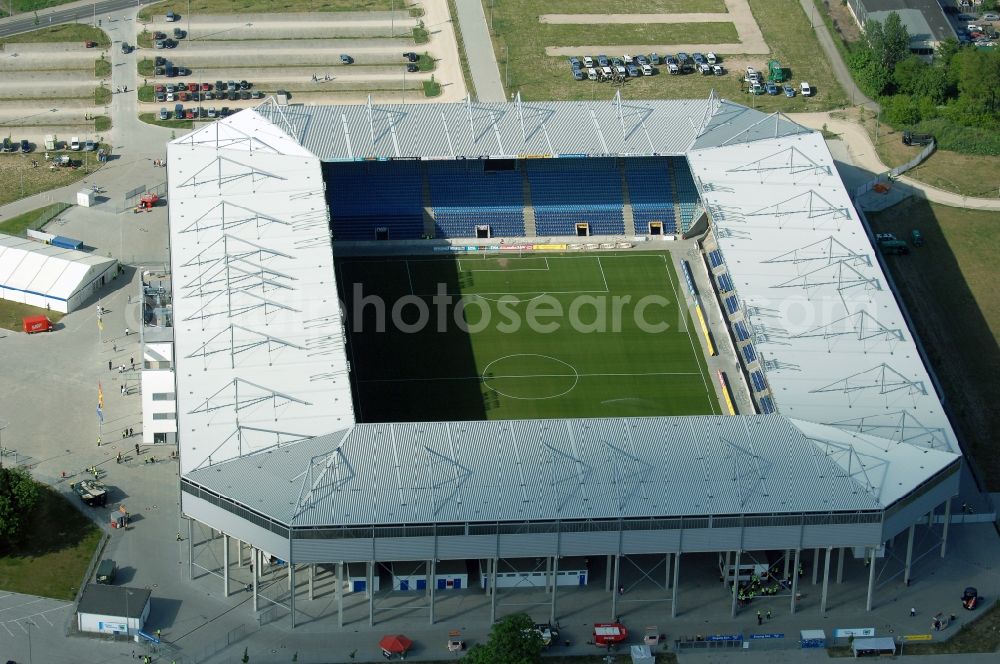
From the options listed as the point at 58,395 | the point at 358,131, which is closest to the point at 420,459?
the point at 58,395

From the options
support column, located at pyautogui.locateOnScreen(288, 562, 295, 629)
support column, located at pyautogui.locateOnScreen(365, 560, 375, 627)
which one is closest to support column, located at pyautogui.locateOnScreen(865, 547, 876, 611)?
support column, located at pyautogui.locateOnScreen(365, 560, 375, 627)

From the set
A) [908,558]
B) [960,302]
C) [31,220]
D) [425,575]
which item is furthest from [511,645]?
[31,220]

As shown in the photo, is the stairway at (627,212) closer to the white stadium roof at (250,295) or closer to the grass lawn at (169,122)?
the white stadium roof at (250,295)

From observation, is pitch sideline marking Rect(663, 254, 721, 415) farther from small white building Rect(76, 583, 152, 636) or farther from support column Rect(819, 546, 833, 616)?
small white building Rect(76, 583, 152, 636)

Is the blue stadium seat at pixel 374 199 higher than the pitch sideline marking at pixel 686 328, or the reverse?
the blue stadium seat at pixel 374 199

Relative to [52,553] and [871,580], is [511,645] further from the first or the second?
[52,553]

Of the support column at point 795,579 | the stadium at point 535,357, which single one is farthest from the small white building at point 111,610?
the support column at point 795,579
